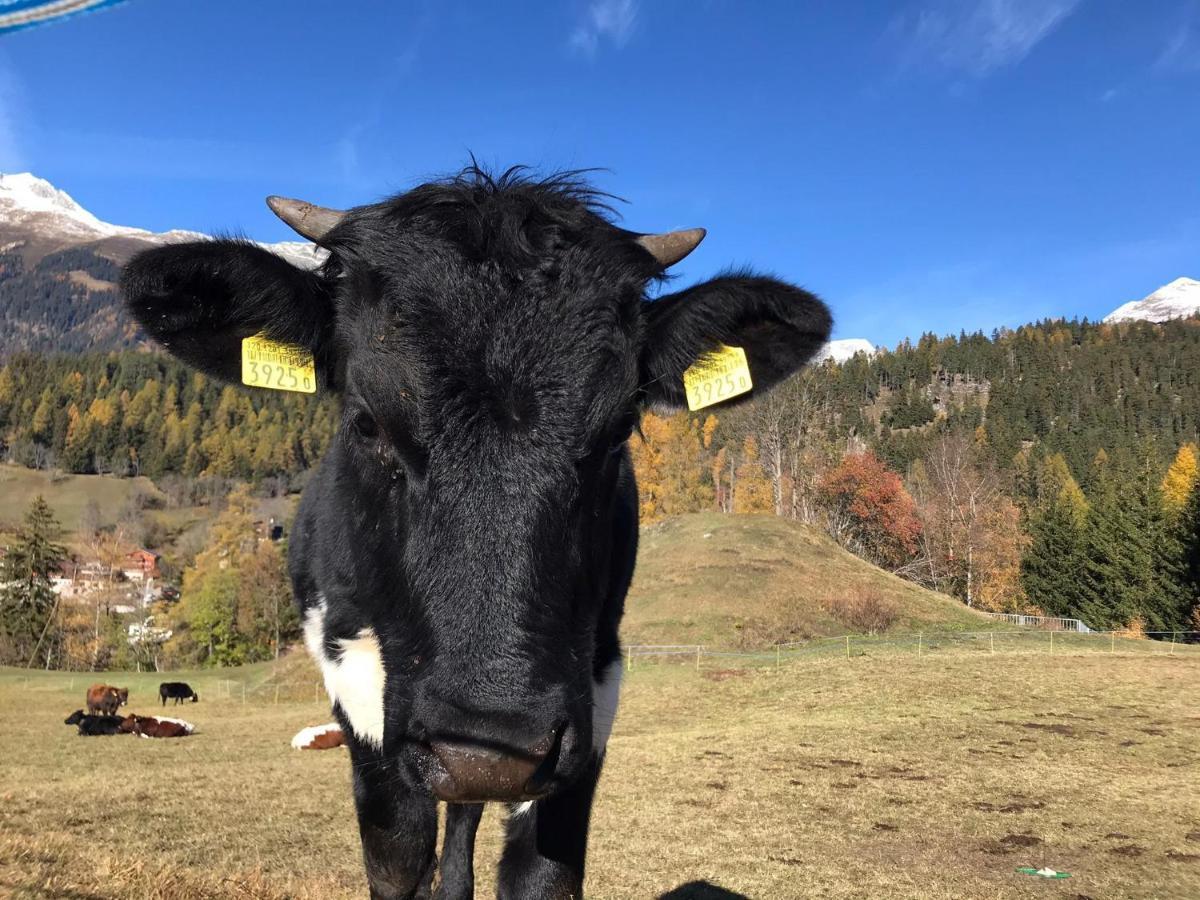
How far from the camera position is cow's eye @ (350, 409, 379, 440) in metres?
3.26

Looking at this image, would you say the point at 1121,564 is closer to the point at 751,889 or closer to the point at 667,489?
the point at 667,489

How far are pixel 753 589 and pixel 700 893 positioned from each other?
33086mm

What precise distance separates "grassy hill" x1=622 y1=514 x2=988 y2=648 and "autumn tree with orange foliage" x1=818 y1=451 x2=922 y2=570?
31.4m

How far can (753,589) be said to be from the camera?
40.5 m

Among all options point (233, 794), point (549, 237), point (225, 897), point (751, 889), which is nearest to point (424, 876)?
point (225, 897)

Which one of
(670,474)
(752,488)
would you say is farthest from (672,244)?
(752,488)

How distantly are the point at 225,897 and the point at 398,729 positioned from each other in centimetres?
397

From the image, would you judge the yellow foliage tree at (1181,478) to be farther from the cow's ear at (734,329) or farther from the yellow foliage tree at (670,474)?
the cow's ear at (734,329)

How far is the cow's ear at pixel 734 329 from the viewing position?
4020 millimetres

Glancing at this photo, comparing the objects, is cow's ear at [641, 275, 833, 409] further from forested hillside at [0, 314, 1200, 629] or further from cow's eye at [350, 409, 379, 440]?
cow's eye at [350, 409, 379, 440]

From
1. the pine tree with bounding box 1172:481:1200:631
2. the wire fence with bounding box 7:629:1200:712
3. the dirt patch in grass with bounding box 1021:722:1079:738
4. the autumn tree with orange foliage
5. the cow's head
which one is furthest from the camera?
the autumn tree with orange foliage

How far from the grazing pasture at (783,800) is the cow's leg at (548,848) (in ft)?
8.84

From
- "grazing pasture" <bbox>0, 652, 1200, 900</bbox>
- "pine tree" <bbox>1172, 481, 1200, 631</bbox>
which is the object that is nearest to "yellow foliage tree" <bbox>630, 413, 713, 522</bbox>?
"pine tree" <bbox>1172, 481, 1200, 631</bbox>

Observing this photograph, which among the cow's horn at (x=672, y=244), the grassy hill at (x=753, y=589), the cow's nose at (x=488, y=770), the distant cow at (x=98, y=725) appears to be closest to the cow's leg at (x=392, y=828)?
the cow's nose at (x=488, y=770)
